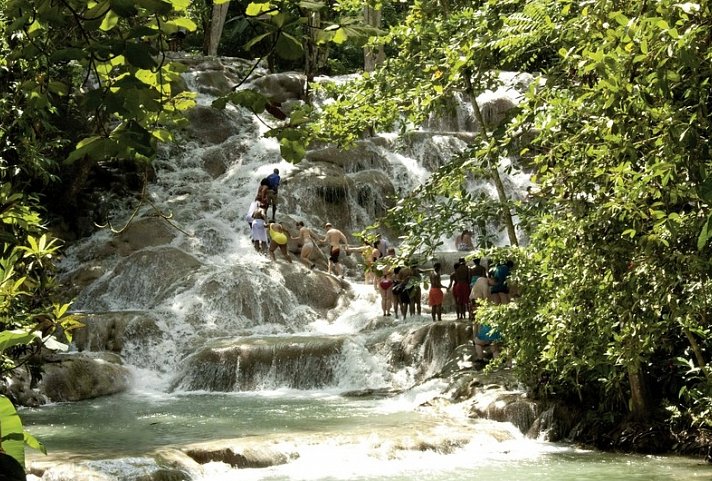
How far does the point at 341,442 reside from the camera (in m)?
9.98

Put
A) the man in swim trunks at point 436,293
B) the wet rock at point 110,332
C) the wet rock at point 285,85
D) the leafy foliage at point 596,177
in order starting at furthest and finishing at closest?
the wet rock at point 285,85
the wet rock at point 110,332
the man in swim trunks at point 436,293
the leafy foliage at point 596,177

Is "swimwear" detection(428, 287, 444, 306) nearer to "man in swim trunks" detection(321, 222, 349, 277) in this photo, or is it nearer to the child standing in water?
"man in swim trunks" detection(321, 222, 349, 277)

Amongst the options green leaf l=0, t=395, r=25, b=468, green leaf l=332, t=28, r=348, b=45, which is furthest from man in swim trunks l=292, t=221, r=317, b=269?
green leaf l=0, t=395, r=25, b=468

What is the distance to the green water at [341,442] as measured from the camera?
29.4ft

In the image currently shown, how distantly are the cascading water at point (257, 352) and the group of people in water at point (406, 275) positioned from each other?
1.53ft

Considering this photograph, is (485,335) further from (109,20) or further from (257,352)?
(109,20)

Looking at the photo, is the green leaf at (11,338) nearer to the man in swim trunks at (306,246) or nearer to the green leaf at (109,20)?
the green leaf at (109,20)

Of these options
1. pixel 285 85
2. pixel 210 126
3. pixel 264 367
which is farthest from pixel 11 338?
pixel 285 85

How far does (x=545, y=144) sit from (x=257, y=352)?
24.9ft

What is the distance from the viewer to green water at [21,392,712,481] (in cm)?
895

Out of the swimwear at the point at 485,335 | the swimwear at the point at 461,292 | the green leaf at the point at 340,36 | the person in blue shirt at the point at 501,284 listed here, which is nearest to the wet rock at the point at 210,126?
the swimwear at the point at 461,292

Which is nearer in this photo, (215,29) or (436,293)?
(436,293)

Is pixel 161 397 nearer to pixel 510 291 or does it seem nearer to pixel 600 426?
pixel 510 291

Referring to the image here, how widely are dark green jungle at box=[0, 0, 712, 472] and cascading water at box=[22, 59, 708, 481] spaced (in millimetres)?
641
